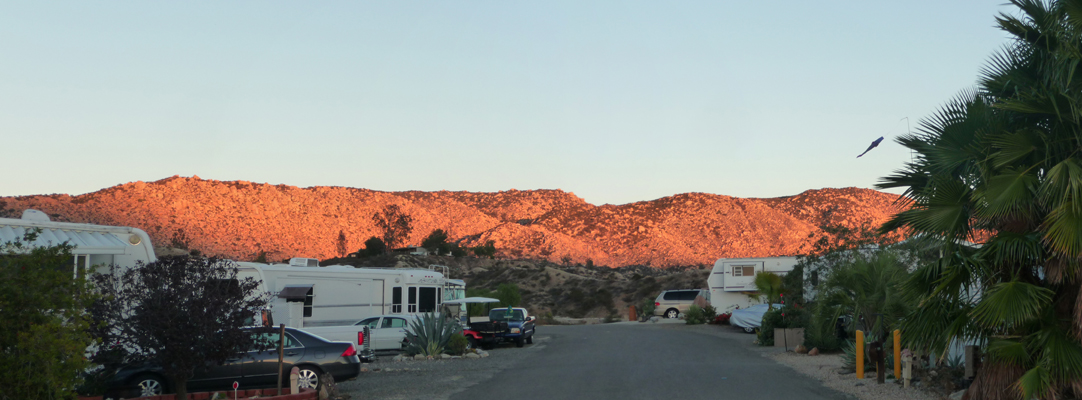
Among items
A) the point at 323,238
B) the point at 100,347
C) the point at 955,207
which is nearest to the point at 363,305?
the point at 100,347

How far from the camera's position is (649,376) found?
50.8 feet

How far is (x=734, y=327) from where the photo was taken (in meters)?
35.9

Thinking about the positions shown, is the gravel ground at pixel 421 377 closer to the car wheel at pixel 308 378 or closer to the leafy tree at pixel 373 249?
the car wheel at pixel 308 378

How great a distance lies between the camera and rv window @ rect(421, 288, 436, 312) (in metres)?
26.4

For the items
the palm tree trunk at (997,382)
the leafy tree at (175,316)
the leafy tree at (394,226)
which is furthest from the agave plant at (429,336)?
the leafy tree at (394,226)

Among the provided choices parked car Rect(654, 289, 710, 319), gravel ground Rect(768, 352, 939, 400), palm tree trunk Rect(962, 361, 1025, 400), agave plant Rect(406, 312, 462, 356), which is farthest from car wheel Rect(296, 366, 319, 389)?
parked car Rect(654, 289, 710, 319)

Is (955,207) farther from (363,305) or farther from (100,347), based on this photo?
(363,305)

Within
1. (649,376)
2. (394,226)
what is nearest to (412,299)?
(649,376)

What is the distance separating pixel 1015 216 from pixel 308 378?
9.84 metres

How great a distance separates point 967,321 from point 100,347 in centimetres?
1056

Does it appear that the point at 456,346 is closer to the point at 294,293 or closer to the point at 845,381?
the point at 294,293

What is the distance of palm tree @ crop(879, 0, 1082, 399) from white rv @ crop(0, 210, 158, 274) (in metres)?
10.8

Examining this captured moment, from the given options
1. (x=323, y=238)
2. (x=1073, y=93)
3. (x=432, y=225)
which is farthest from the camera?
(x=432, y=225)

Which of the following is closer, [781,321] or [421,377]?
[421,377]
